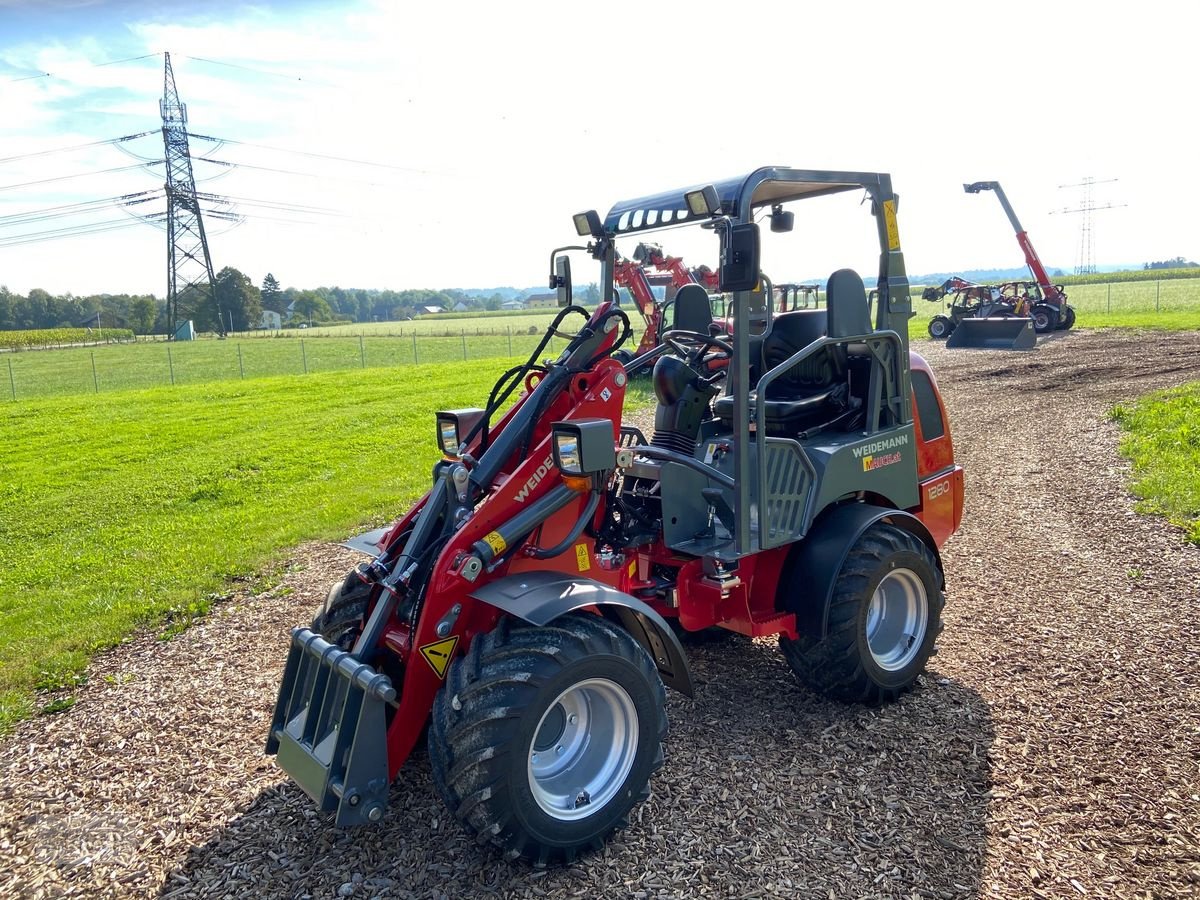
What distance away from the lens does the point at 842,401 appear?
16.3 feet

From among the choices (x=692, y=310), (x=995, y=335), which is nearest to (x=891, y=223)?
(x=692, y=310)

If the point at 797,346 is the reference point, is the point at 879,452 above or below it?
below

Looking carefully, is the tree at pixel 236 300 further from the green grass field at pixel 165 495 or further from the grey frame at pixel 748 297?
the grey frame at pixel 748 297

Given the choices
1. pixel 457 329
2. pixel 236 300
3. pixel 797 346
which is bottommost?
pixel 797 346

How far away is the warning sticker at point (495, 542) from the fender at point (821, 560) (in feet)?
5.47

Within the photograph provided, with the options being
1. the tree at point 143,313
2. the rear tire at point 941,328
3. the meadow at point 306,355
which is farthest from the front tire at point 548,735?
the tree at point 143,313

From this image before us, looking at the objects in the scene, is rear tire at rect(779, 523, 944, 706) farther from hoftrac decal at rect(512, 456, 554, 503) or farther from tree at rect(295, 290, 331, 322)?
tree at rect(295, 290, 331, 322)

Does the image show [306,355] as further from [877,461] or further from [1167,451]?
[877,461]

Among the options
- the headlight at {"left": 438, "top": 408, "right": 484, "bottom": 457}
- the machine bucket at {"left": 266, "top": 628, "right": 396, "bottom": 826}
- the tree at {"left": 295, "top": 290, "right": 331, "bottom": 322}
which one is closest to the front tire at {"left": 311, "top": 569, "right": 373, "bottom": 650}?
the machine bucket at {"left": 266, "top": 628, "right": 396, "bottom": 826}

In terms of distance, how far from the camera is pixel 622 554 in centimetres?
444

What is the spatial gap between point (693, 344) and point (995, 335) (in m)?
21.8

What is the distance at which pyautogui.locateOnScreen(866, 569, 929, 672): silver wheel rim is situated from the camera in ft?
16.1

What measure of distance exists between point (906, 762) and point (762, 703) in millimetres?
848

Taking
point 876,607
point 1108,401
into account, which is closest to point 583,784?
point 876,607
